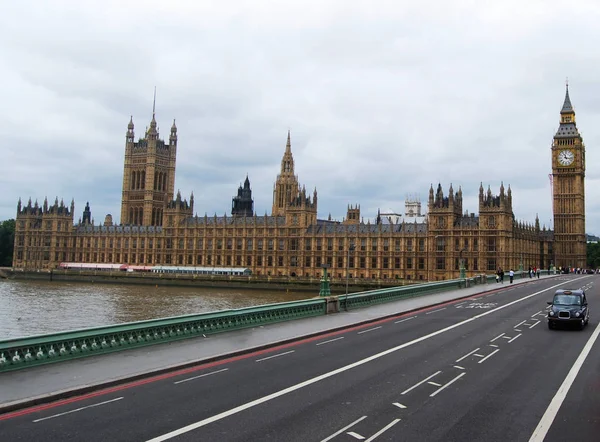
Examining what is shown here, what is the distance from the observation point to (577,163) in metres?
135

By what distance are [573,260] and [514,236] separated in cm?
3462

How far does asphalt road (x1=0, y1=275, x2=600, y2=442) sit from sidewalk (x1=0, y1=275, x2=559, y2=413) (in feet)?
1.44

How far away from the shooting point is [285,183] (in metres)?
174

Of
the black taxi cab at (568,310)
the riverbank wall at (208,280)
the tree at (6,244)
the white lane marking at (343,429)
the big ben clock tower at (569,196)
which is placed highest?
the big ben clock tower at (569,196)

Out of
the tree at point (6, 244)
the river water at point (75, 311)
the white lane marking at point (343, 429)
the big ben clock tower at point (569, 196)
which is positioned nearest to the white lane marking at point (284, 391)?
the white lane marking at point (343, 429)

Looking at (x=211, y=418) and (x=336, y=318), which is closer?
(x=211, y=418)

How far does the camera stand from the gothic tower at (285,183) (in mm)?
173625

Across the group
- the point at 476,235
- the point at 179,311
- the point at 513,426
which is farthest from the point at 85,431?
the point at 476,235

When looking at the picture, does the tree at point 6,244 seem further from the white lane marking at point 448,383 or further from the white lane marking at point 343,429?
the white lane marking at point 343,429

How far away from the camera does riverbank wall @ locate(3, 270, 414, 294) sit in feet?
348

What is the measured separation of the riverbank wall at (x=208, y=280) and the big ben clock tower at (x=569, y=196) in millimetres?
51291

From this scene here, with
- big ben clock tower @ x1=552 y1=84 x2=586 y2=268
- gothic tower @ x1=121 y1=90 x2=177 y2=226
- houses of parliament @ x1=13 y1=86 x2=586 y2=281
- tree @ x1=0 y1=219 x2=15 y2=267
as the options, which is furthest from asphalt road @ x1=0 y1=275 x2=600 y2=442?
tree @ x1=0 y1=219 x2=15 y2=267

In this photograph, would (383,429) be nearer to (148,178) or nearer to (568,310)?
(568,310)

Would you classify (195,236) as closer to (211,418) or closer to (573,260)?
(573,260)
